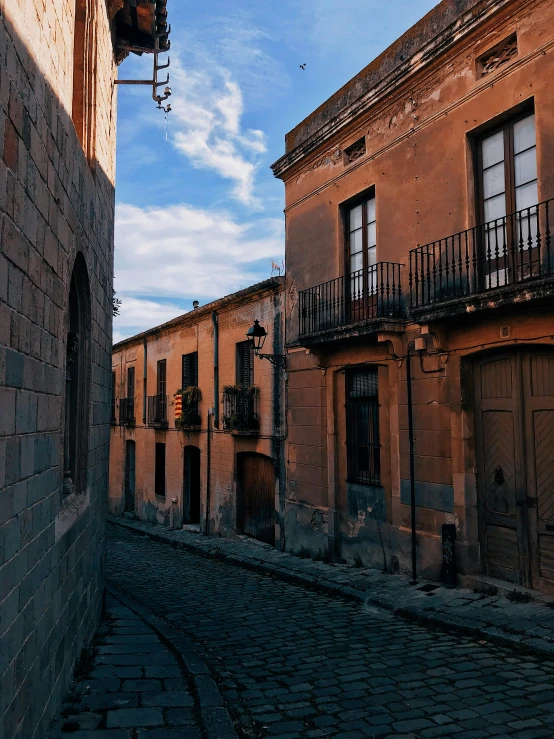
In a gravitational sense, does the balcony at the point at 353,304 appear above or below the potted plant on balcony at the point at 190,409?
above

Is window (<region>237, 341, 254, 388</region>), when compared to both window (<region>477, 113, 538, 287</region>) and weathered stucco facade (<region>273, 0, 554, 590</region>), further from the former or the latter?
window (<region>477, 113, 538, 287</region>)

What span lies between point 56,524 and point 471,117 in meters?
7.25

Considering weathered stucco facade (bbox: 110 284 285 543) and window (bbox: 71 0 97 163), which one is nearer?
window (bbox: 71 0 97 163)

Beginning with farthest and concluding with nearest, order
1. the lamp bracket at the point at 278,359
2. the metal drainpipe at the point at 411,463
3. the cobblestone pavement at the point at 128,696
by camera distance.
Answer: the lamp bracket at the point at 278,359 < the metal drainpipe at the point at 411,463 < the cobblestone pavement at the point at 128,696

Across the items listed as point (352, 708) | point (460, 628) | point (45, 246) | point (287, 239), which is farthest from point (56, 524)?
point (287, 239)

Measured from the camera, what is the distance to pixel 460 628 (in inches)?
269

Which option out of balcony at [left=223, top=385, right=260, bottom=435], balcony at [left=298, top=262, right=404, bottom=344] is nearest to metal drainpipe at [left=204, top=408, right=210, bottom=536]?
balcony at [left=223, top=385, right=260, bottom=435]

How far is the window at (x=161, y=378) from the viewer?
2062cm

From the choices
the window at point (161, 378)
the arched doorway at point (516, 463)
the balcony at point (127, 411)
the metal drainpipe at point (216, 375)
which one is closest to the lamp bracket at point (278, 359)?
the metal drainpipe at point (216, 375)

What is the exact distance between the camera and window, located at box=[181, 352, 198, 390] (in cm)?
1830

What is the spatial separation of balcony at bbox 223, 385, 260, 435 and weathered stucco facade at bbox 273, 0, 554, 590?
2.17 metres

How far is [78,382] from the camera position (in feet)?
20.1

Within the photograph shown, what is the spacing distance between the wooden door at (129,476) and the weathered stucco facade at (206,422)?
0.04 meters

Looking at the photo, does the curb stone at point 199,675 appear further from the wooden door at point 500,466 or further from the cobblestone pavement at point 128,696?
the wooden door at point 500,466
